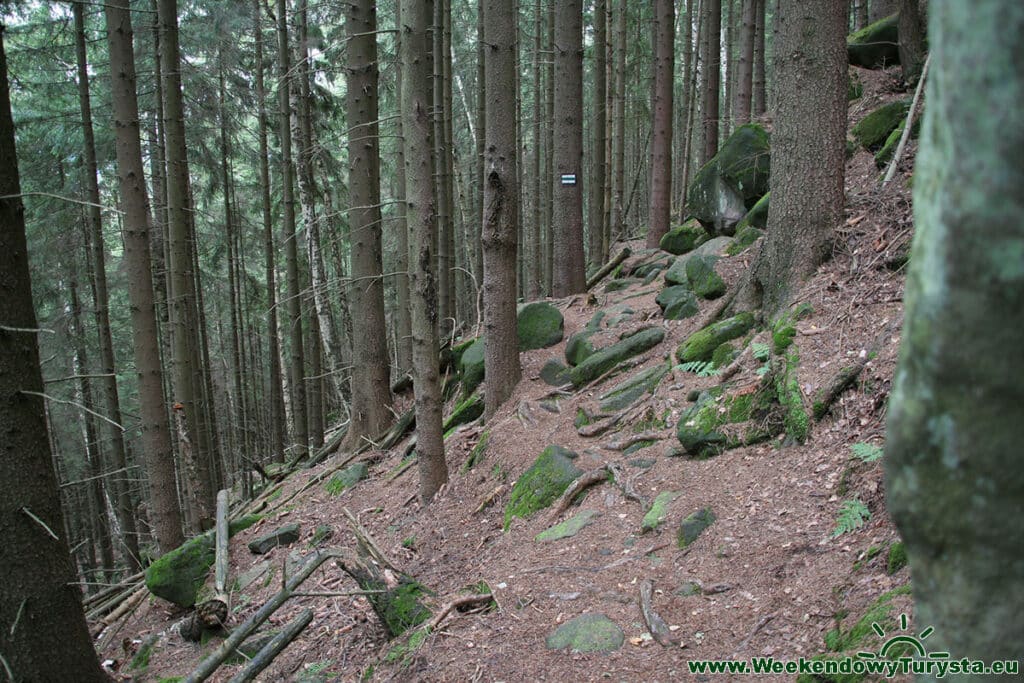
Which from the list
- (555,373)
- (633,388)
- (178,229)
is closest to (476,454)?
(555,373)

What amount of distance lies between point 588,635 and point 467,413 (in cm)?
535

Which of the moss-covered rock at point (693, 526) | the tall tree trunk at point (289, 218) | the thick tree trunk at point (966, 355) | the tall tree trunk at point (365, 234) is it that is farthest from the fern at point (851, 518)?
the tall tree trunk at point (289, 218)

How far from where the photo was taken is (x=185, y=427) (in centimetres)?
949

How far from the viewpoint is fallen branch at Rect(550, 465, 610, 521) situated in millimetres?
5586

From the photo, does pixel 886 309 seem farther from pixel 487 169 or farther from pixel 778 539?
pixel 487 169

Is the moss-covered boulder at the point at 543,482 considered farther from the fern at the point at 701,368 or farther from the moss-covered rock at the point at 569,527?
the fern at the point at 701,368

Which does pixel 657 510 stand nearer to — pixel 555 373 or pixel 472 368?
pixel 555 373

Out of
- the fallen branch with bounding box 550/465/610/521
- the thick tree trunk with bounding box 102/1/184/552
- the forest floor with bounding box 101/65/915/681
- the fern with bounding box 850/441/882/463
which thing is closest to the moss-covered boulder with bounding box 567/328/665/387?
the forest floor with bounding box 101/65/915/681

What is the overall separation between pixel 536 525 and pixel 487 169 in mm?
3779

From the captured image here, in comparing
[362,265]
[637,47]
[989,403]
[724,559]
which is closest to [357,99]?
[362,265]

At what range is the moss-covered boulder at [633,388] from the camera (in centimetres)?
684

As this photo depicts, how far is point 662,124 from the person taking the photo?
12852 millimetres

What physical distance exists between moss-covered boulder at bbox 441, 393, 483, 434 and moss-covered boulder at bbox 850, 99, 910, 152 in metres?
5.89

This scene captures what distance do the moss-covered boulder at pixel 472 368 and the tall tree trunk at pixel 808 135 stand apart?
4.59 m
